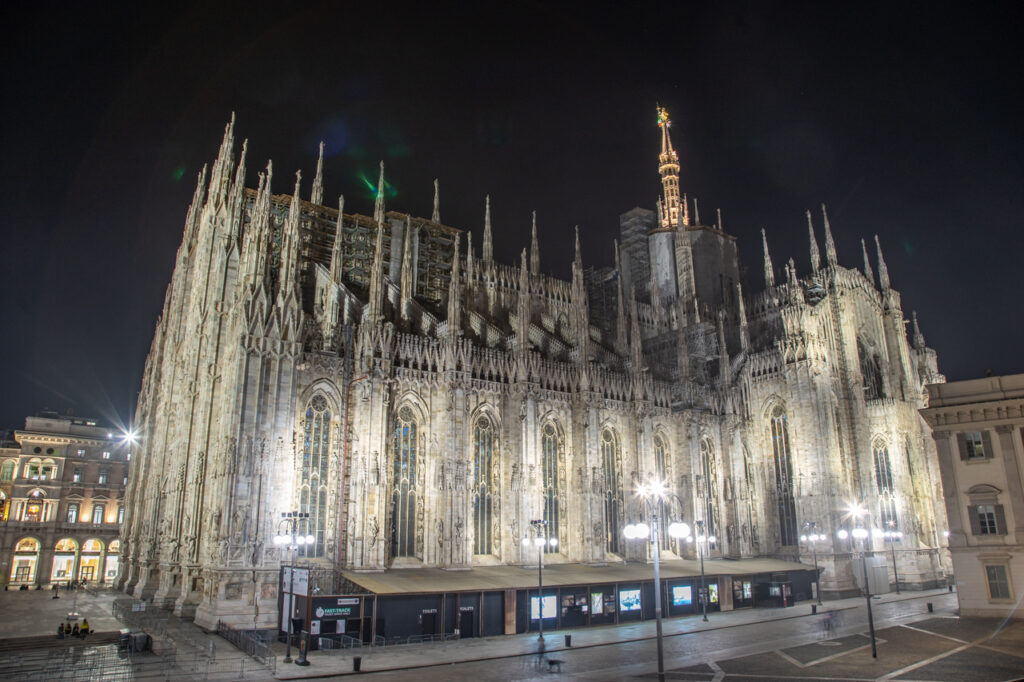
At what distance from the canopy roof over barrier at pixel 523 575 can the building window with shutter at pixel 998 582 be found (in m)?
12.1

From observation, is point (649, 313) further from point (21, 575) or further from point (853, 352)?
point (21, 575)

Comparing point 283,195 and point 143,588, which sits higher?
point 283,195

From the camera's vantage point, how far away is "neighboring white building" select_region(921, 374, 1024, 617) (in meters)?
38.5

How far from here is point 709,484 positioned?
57.1 m

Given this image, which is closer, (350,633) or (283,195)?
(350,633)

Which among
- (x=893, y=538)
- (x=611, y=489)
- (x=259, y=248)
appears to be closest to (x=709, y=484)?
(x=611, y=489)

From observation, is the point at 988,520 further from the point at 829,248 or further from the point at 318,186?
the point at 318,186

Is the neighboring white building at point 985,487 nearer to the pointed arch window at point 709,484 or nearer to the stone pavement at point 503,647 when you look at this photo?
the stone pavement at point 503,647

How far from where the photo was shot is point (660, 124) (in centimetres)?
9550

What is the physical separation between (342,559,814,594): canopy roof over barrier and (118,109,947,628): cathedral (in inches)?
33.0

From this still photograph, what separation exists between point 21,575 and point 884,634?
79.9 metres

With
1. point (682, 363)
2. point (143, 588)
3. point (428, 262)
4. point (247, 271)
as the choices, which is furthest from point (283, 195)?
point (682, 363)

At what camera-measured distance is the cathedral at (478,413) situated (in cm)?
3722

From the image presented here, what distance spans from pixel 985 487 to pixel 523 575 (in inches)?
1052
